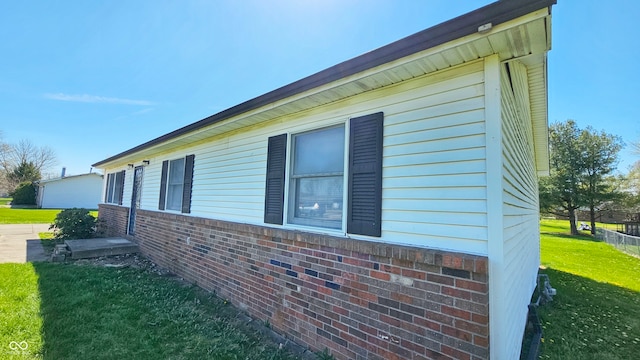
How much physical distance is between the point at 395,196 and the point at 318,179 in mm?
1159

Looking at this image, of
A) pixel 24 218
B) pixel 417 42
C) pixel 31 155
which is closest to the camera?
pixel 417 42

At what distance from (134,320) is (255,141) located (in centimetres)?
308

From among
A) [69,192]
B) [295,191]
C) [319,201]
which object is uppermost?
[295,191]

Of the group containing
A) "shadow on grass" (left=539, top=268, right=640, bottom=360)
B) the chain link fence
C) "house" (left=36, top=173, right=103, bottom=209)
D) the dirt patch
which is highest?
"house" (left=36, top=173, right=103, bottom=209)

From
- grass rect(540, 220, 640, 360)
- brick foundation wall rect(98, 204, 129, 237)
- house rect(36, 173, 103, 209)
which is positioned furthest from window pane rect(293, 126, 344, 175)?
house rect(36, 173, 103, 209)

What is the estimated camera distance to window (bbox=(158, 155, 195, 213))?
6.40 metres

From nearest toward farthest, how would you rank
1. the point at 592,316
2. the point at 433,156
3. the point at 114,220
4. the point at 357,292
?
1. the point at 433,156
2. the point at 357,292
3. the point at 592,316
4. the point at 114,220

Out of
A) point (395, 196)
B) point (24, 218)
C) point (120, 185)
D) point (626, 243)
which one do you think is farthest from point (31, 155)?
point (626, 243)

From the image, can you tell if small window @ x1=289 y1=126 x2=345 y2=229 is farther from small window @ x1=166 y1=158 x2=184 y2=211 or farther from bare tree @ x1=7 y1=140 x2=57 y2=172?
bare tree @ x1=7 y1=140 x2=57 y2=172

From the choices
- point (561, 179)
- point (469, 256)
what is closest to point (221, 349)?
point (469, 256)

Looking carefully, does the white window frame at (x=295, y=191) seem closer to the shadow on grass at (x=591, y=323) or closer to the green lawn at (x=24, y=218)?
the shadow on grass at (x=591, y=323)

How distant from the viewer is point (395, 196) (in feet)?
8.90

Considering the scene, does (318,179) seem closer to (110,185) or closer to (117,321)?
(117,321)

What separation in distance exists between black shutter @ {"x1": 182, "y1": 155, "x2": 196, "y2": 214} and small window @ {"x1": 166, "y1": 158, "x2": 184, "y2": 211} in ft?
1.19
